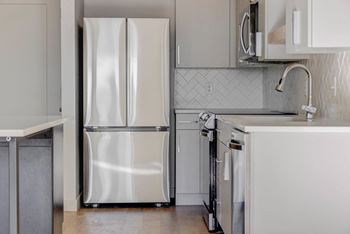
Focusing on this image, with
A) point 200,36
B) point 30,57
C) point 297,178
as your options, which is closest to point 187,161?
point 200,36

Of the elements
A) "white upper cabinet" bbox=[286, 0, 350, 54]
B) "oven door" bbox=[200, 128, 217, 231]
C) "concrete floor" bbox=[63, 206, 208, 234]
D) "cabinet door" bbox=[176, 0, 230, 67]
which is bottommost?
"concrete floor" bbox=[63, 206, 208, 234]

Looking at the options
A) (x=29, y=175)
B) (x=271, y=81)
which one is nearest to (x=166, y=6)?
(x=271, y=81)

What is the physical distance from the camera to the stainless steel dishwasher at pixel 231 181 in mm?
2799

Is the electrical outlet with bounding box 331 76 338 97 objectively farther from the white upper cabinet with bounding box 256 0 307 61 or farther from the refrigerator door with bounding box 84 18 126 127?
the refrigerator door with bounding box 84 18 126 127

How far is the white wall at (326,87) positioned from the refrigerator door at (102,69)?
5.33 feet

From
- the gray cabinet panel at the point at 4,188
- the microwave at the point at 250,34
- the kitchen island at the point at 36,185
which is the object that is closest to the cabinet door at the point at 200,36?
the microwave at the point at 250,34

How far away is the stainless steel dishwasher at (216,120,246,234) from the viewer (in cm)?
280

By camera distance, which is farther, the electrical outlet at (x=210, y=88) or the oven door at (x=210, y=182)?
the electrical outlet at (x=210, y=88)

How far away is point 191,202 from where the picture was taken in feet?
16.3

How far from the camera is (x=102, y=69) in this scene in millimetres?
4785

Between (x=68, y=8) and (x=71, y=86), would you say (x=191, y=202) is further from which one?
(x=68, y=8)

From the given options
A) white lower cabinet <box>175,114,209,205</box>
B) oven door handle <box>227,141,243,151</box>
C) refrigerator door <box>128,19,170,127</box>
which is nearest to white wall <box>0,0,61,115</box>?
refrigerator door <box>128,19,170,127</box>

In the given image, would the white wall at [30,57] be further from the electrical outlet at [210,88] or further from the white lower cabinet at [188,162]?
the electrical outlet at [210,88]

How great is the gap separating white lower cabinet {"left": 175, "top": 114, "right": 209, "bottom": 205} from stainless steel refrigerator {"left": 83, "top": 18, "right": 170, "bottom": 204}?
18 cm
